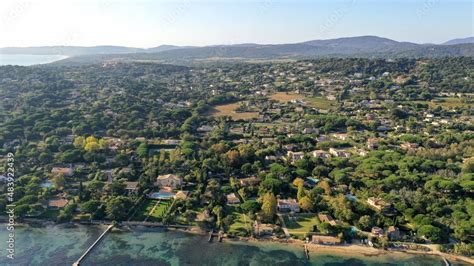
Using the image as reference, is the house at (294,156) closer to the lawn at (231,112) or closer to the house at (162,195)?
Result: the house at (162,195)

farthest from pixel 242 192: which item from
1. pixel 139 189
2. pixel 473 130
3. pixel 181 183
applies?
pixel 473 130

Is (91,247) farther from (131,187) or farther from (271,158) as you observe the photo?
(271,158)

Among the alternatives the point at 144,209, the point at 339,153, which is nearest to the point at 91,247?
the point at 144,209

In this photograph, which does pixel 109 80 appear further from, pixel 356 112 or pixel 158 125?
pixel 356 112

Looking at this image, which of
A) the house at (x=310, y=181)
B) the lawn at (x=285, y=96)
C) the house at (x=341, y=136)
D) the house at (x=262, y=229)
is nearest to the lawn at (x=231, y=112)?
the lawn at (x=285, y=96)

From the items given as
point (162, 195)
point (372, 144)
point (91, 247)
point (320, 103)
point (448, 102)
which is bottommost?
point (91, 247)
